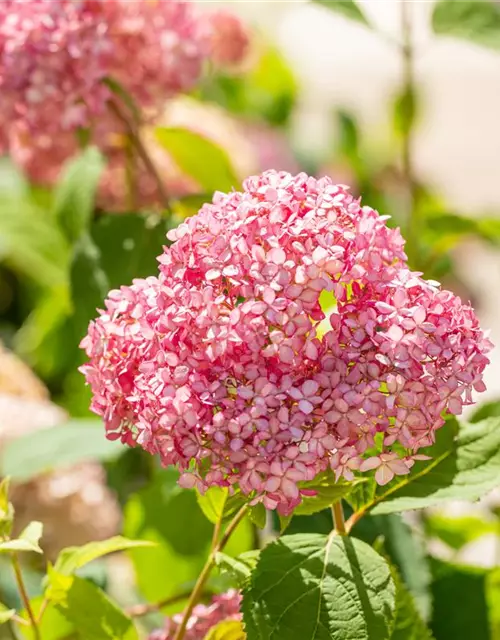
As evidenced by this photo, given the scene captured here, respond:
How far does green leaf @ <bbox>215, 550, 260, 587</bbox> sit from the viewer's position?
550 mm

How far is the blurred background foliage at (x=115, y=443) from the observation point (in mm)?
800

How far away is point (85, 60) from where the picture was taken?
81 cm

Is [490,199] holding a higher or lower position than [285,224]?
lower

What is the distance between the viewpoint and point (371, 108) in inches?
89.6

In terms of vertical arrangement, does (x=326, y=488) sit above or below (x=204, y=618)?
above

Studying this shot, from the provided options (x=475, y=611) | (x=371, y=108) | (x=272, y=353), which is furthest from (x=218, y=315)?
(x=371, y=108)

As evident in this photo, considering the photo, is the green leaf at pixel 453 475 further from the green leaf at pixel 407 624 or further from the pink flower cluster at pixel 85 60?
the pink flower cluster at pixel 85 60

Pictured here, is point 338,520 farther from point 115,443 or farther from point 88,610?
point 115,443

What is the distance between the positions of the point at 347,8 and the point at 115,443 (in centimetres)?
38

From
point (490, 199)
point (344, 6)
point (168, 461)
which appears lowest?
point (490, 199)

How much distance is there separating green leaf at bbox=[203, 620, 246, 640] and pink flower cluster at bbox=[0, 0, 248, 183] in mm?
393

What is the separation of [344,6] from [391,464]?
48 cm

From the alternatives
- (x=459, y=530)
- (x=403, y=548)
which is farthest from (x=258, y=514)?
(x=459, y=530)

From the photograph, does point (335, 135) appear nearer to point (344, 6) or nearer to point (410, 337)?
point (344, 6)
